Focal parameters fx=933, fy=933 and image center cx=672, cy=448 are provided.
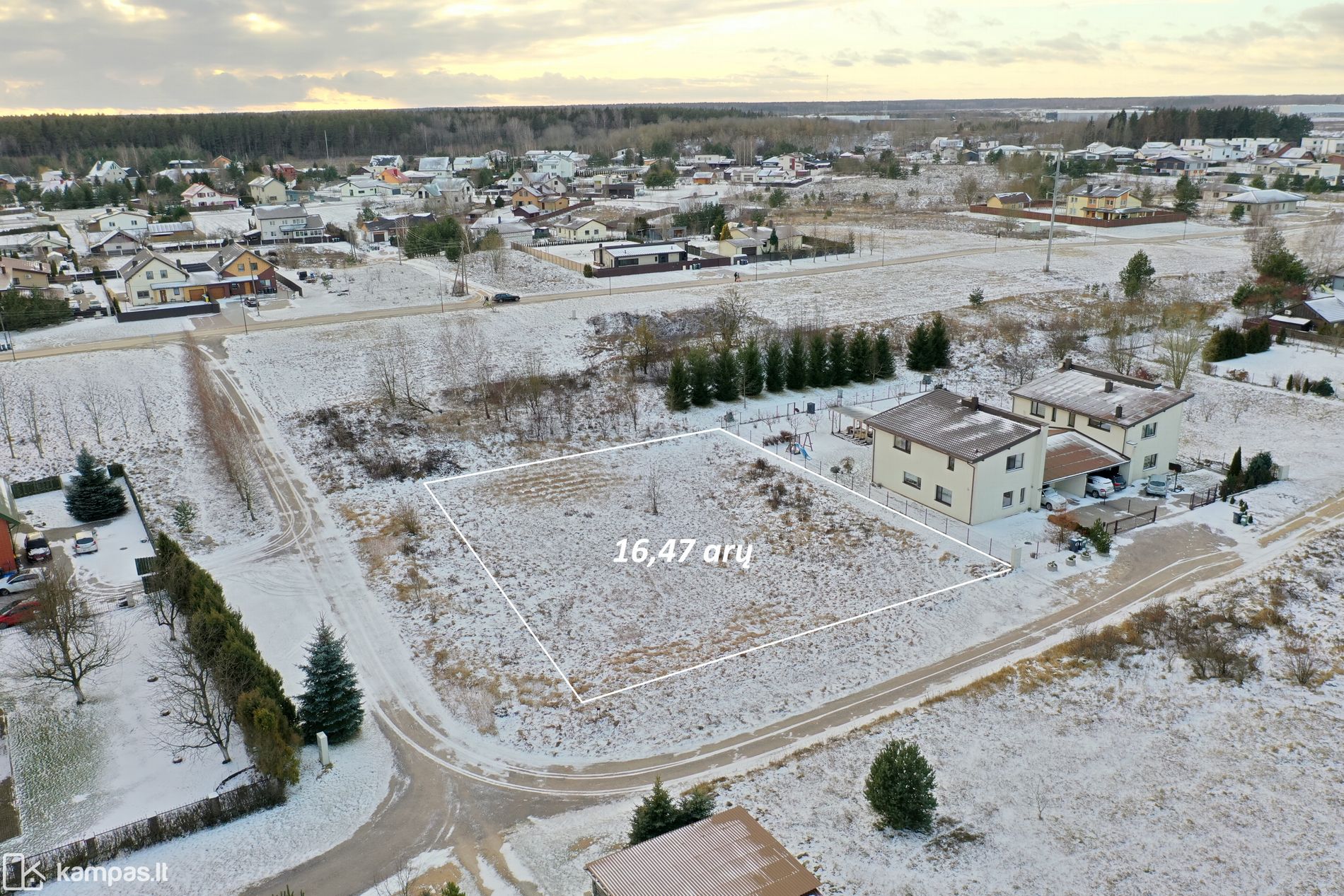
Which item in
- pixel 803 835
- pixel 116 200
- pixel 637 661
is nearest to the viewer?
pixel 803 835

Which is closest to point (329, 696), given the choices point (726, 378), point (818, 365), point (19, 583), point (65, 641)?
point (65, 641)

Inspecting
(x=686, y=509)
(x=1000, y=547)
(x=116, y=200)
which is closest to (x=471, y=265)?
(x=686, y=509)

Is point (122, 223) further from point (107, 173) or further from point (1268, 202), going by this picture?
point (1268, 202)

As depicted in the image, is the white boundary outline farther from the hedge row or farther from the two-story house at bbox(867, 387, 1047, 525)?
the hedge row

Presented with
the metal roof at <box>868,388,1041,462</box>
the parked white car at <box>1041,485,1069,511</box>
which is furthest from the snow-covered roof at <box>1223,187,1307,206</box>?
the metal roof at <box>868,388,1041,462</box>

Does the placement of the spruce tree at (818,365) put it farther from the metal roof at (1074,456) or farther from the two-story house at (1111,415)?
the metal roof at (1074,456)

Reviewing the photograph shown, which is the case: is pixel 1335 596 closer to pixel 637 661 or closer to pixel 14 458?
pixel 637 661

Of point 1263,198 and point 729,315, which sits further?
point 1263,198
